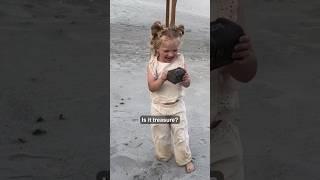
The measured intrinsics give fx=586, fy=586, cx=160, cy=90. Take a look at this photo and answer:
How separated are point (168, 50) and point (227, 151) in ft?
1.49

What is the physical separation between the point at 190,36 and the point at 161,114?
0.85ft

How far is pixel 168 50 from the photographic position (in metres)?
1.81

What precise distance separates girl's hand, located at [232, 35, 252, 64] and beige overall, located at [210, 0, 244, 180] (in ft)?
0.21

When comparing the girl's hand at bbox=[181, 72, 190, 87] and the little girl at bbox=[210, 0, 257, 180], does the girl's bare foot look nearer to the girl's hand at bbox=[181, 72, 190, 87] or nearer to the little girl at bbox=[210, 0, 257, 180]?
the little girl at bbox=[210, 0, 257, 180]

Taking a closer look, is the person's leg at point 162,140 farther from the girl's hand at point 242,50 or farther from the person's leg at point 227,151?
the girl's hand at point 242,50

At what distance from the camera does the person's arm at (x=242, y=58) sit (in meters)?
1.92

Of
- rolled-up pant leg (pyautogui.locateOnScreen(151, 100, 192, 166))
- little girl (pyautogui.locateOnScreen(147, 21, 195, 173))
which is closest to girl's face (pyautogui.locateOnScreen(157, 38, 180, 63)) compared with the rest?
little girl (pyautogui.locateOnScreen(147, 21, 195, 173))
